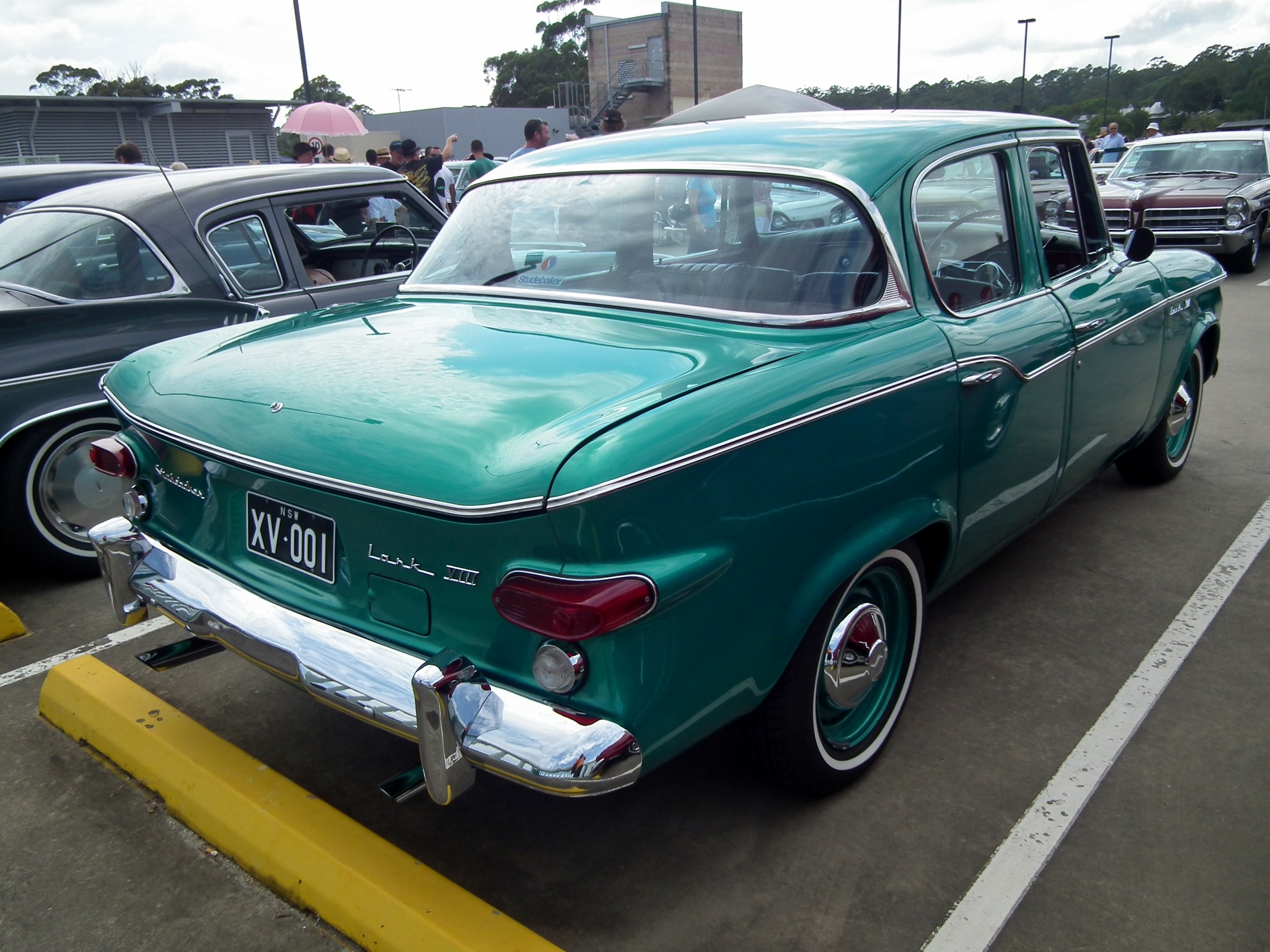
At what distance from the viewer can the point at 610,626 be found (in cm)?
190

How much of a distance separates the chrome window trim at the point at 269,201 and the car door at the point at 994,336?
3015 millimetres

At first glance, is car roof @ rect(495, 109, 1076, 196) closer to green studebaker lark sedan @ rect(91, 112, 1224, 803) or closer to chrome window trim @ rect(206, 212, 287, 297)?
green studebaker lark sedan @ rect(91, 112, 1224, 803)

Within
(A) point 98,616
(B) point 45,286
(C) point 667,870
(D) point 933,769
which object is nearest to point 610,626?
(C) point 667,870

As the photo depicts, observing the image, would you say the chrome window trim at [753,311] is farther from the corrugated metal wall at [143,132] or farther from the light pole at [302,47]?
the corrugated metal wall at [143,132]

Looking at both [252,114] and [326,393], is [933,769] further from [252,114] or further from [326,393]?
[252,114]

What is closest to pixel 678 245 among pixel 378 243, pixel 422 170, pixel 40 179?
pixel 378 243

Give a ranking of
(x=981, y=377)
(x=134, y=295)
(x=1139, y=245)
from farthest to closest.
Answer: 1. (x=134, y=295)
2. (x=1139, y=245)
3. (x=981, y=377)

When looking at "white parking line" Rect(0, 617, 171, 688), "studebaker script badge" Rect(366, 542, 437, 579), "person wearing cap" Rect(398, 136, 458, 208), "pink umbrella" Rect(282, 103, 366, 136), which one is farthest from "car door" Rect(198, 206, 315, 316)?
"pink umbrella" Rect(282, 103, 366, 136)

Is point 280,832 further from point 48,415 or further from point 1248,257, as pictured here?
point 1248,257

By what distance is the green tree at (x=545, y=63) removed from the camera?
84.6 m

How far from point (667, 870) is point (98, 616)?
2774 millimetres

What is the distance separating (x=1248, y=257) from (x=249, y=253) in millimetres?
12007

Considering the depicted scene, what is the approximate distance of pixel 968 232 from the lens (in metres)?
3.23

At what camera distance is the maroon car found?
38.1ft
